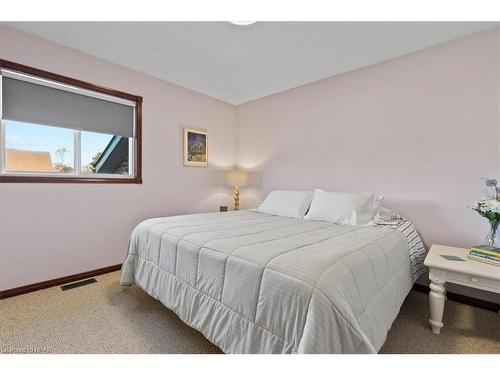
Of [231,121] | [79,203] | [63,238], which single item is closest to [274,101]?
[231,121]

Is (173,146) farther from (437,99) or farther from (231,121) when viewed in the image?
(437,99)

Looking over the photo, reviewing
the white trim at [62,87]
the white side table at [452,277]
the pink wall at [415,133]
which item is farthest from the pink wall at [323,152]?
the white side table at [452,277]

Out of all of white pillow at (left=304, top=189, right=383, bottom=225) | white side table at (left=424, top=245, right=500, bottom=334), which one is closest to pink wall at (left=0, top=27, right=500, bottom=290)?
white pillow at (left=304, top=189, right=383, bottom=225)

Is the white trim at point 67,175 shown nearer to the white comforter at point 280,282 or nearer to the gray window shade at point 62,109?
the gray window shade at point 62,109

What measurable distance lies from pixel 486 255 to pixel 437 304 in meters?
0.47

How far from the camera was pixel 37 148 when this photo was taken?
2.30 m

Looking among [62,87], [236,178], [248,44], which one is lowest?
[236,178]

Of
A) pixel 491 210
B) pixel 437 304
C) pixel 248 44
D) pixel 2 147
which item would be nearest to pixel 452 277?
pixel 437 304

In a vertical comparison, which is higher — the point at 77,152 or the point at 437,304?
the point at 77,152

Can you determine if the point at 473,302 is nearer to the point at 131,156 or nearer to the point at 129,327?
the point at 129,327

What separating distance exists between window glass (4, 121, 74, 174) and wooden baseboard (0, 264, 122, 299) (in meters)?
1.08

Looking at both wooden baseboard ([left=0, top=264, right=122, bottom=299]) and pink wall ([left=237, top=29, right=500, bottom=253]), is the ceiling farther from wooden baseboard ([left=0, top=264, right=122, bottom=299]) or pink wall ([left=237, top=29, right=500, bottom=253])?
wooden baseboard ([left=0, top=264, right=122, bottom=299])

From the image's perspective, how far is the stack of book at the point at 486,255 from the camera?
1533mm
